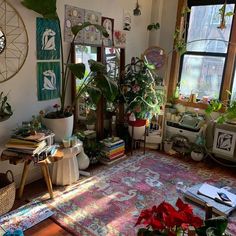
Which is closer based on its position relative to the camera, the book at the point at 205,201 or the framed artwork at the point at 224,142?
the book at the point at 205,201

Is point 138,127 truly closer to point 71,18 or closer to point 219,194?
point 219,194

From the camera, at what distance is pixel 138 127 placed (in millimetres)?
3500

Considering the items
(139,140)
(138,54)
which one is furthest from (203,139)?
(138,54)

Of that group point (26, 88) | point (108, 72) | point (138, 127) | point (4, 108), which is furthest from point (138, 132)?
point (4, 108)

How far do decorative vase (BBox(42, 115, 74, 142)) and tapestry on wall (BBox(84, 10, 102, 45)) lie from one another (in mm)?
1041

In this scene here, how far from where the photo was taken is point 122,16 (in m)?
3.45

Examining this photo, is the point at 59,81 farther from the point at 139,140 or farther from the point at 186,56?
the point at 186,56

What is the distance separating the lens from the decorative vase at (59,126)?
2.54 metres

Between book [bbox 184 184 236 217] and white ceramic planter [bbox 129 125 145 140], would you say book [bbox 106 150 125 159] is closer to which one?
white ceramic planter [bbox 129 125 145 140]

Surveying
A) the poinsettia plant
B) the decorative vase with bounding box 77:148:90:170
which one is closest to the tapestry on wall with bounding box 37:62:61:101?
the decorative vase with bounding box 77:148:90:170

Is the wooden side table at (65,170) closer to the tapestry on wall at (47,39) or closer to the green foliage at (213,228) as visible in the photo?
the tapestry on wall at (47,39)

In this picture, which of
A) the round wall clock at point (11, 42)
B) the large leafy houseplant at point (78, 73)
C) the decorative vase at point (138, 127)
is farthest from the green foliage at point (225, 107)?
the round wall clock at point (11, 42)

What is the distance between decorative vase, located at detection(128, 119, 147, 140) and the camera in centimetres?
345

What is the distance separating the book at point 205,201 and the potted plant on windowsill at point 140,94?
1150 millimetres
